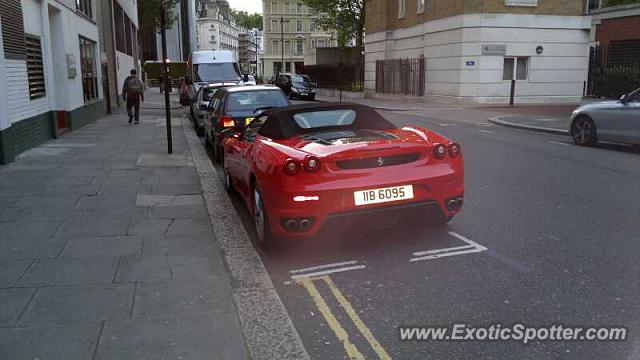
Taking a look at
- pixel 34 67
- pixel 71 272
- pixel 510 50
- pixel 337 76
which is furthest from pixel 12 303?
pixel 337 76

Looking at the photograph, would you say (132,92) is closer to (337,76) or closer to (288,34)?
(337,76)

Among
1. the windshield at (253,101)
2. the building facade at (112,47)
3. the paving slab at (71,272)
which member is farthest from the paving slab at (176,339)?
the building facade at (112,47)

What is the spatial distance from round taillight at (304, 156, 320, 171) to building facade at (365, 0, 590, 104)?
958 inches

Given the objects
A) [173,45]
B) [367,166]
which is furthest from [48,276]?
[173,45]

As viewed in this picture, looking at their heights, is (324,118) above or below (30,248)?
above

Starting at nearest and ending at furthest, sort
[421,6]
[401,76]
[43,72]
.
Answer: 1. [43,72]
2. [421,6]
3. [401,76]

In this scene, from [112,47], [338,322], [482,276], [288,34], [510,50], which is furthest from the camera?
[288,34]

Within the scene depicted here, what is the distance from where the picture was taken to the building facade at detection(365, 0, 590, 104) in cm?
2738

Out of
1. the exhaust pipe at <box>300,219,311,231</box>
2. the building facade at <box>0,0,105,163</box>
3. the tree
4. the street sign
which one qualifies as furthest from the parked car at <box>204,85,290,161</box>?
the tree

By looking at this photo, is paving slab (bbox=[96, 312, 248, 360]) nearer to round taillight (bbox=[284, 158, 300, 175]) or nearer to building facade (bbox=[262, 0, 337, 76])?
round taillight (bbox=[284, 158, 300, 175])

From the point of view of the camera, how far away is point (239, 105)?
11.2m

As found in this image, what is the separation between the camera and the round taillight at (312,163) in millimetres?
4840

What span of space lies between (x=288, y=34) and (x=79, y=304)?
100625 millimetres

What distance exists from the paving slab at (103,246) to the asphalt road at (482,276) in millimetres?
1291
